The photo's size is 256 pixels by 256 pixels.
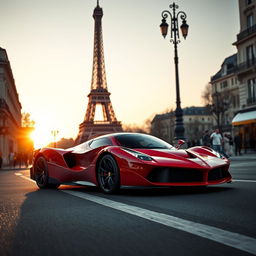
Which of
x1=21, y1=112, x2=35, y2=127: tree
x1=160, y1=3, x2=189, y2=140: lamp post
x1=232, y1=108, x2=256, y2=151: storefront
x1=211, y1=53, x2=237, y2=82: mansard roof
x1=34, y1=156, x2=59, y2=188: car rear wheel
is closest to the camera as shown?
x1=34, y1=156, x2=59, y2=188: car rear wheel

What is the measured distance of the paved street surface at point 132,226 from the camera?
8.55 ft

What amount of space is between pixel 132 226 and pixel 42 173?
195 inches

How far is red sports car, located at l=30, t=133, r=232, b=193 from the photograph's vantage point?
5.65 m

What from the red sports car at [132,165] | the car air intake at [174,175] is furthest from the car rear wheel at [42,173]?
the car air intake at [174,175]

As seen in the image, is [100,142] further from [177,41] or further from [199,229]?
[177,41]

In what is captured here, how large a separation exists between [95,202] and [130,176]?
87 centimetres

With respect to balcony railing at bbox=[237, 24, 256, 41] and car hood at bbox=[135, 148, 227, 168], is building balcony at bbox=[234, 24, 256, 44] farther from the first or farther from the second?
car hood at bbox=[135, 148, 227, 168]

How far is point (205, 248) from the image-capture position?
2541 millimetres

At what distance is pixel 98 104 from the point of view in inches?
3123

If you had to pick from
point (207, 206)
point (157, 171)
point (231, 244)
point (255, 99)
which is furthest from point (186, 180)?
point (255, 99)

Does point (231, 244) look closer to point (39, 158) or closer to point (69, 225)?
point (69, 225)

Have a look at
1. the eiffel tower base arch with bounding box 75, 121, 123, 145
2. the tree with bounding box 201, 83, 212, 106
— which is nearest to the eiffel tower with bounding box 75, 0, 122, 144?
the eiffel tower base arch with bounding box 75, 121, 123, 145

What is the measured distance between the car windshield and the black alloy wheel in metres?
0.48

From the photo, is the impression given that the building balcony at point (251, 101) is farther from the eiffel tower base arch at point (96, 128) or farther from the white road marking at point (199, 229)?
the eiffel tower base arch at point (96, 128)
